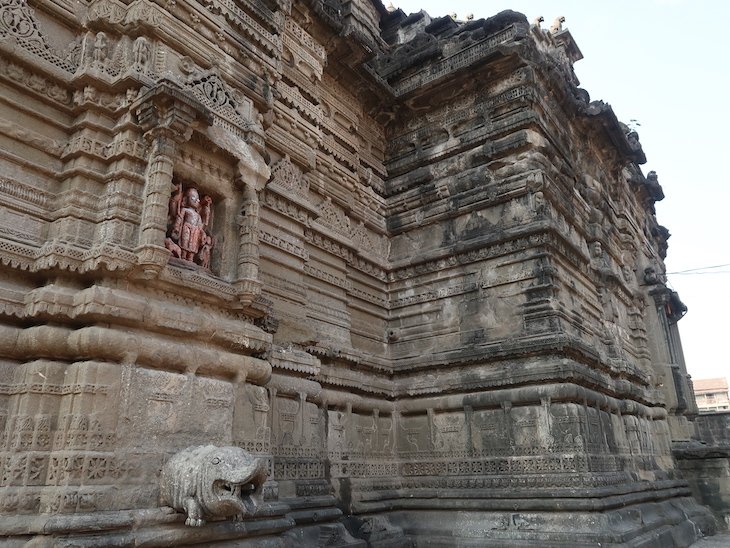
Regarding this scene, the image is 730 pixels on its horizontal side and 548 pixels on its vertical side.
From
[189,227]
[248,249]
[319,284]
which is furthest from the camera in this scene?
[319,284]

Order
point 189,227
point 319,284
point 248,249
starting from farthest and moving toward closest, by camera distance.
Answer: point 319,284
point 248,249
point 189,227

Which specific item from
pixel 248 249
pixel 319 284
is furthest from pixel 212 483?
pixel 319 284

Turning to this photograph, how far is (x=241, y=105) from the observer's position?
8570mm

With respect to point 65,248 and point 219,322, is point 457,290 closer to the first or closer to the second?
point 219,322

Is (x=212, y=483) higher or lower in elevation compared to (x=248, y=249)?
lower

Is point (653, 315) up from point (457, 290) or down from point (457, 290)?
up

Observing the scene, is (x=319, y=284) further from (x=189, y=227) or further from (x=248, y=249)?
(x=189, y=227)

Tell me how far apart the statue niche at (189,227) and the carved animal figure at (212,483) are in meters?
2.56

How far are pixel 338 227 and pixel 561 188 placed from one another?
18.4ft

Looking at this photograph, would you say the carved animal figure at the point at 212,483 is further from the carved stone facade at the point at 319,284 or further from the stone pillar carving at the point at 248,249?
the stone pillar carving at the point at 248,249

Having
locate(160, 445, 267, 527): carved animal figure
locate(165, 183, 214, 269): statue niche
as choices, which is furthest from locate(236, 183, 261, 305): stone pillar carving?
locate(160, 445, 267, 527): carved animal figure

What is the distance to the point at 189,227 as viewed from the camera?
738 centimetres

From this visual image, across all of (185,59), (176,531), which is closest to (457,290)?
(185,59)

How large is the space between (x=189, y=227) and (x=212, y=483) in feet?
10.8
